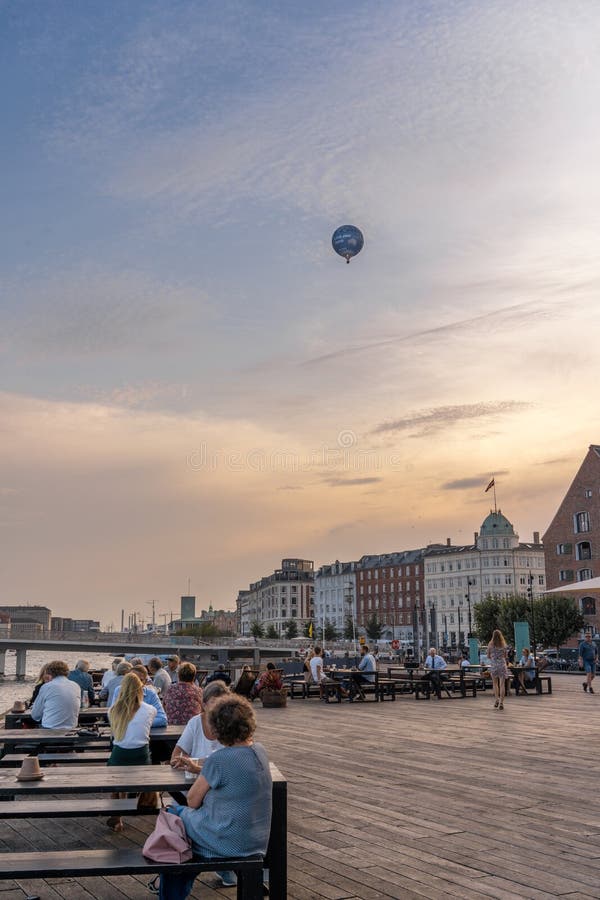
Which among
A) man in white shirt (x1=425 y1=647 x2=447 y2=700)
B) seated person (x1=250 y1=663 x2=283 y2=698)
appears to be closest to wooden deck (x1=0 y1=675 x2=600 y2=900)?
seated person (x1=250 y1=663 x2=283 y2=698)

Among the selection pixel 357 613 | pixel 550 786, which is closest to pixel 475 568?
pixel 357 613

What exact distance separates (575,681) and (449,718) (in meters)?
16.4

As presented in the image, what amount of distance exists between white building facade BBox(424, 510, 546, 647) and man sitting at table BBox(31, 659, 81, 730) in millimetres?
120346

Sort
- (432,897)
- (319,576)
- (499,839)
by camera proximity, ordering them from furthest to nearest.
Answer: (319,576) → (499,839) → (432,897)

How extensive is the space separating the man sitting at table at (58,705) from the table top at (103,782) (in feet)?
12.0

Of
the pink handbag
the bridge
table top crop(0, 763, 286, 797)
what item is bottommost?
the bridge

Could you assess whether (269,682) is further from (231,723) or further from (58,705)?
(231,723)

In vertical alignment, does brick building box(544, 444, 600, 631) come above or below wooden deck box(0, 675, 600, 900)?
above

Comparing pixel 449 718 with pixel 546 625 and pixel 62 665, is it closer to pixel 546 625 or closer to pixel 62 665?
pixel 62 665

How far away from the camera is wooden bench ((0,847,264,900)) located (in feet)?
15.2

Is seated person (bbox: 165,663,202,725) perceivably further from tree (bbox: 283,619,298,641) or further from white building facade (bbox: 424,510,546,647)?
tree (bbox: 283,619,298,641)

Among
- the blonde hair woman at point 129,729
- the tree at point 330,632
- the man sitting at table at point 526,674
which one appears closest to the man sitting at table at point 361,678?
the man sitting at table at point 526,674

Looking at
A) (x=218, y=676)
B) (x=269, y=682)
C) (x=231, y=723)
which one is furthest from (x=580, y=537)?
(x=231, y=723)

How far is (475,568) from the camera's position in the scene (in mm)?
132875
